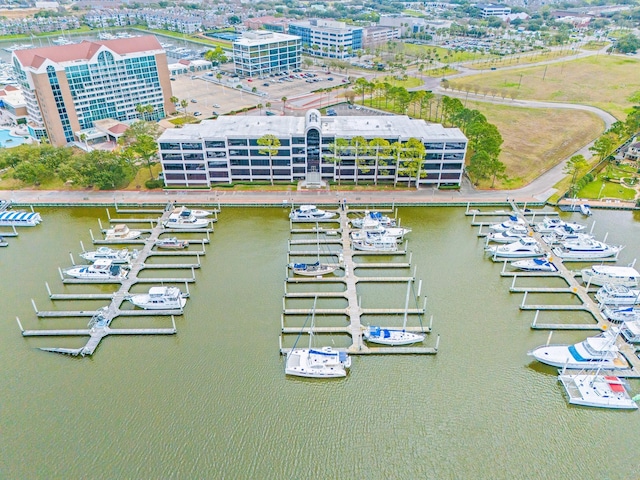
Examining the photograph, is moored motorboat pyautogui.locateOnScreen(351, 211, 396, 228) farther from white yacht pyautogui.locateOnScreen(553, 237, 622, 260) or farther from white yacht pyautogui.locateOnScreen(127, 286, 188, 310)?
white yacht pyautogui.locateOnScreen(127, 286, 188, 310)

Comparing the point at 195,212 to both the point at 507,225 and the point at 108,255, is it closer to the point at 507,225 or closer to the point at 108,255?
the point at 108,255

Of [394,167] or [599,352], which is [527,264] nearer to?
[599,352]

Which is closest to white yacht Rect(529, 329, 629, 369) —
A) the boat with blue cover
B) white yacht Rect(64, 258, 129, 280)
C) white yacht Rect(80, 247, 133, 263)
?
white yacht Rect(64, 258, 129, 280)

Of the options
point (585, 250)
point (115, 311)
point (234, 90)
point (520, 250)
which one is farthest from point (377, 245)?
point (234, 90)

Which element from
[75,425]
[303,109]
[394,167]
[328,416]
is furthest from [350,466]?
[303,109]

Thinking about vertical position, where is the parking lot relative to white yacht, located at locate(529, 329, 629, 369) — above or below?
above
